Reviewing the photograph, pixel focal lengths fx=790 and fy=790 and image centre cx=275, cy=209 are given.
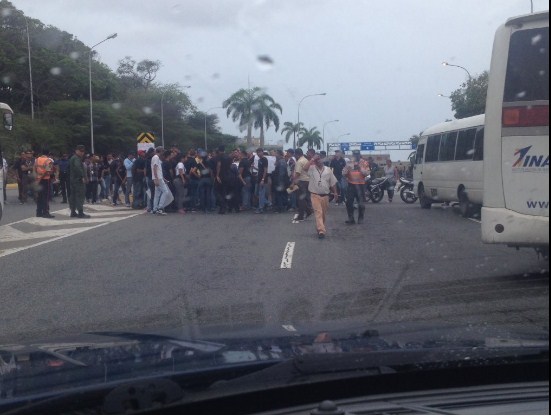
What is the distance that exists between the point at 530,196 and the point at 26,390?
7457 millimetres

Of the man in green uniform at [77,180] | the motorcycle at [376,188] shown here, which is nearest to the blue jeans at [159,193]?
the man in green uniform at [77,180]

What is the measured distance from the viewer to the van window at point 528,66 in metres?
9.30

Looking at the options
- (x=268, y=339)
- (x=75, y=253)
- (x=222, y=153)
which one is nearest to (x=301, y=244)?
(x=75, y=253)

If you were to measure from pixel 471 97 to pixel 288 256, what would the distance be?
20.5m

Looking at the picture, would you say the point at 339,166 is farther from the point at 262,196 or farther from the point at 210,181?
the point at 210,181

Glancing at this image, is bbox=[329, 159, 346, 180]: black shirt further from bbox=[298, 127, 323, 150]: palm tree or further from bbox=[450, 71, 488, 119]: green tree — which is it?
bbox=[298, 127, 323, 150]: palm tree

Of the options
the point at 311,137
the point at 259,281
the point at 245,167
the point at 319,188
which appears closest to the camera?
the point at 259,281

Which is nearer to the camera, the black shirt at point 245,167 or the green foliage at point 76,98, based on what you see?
the black shirt at point 245,167

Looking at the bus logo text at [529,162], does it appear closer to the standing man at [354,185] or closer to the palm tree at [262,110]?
the standing man at [354,185]

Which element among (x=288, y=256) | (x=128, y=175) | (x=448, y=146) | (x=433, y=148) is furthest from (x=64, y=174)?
(x=288, y=256)

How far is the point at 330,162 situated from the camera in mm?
24891

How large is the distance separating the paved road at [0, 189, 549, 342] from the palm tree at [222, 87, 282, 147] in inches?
1151

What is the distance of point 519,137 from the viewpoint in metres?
9.55

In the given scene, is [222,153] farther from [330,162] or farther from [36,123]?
[36,123]
